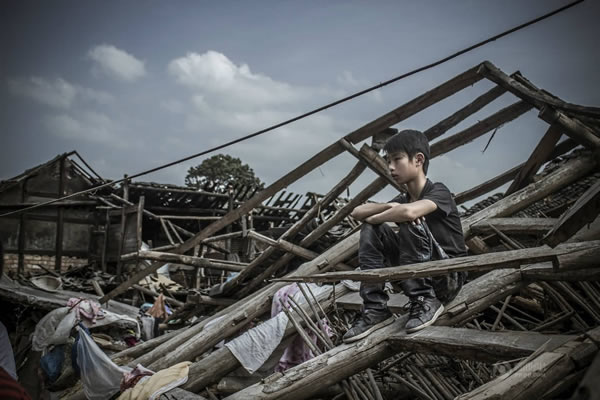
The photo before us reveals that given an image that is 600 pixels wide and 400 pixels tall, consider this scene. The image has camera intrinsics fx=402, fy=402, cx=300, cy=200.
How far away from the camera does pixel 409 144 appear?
2.52 metres

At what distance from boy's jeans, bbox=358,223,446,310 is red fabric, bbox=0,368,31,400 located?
173 cm

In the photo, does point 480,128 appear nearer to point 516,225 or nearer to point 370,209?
point 516,225

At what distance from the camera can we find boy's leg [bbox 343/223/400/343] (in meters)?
2.34

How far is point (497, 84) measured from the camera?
12.3 feet

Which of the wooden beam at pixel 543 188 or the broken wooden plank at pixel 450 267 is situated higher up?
the wooden beam at pixel 543 188

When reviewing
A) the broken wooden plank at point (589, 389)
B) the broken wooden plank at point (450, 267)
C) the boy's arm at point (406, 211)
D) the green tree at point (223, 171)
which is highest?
the green tree at point (223, 171)

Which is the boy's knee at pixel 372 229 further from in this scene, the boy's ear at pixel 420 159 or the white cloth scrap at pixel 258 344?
the white cloth scrap at pixel 258 344

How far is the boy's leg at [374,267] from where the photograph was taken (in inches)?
92.0

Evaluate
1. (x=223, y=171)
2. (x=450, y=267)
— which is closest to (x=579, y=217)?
(x=450, y=267)

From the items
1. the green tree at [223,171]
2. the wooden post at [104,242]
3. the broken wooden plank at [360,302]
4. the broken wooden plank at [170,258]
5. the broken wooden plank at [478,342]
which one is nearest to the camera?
the broken wooden plank at [478,342]

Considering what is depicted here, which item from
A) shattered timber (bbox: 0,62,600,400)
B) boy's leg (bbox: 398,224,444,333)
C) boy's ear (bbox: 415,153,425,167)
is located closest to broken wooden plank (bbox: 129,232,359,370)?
shattered timber (bbox: 0,62,600,400)

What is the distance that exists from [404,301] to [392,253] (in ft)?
1.09

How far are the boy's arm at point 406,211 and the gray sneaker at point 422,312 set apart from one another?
1.46ft

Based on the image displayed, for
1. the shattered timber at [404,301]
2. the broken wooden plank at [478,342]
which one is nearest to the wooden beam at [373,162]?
the shattered timber at [404,301]
